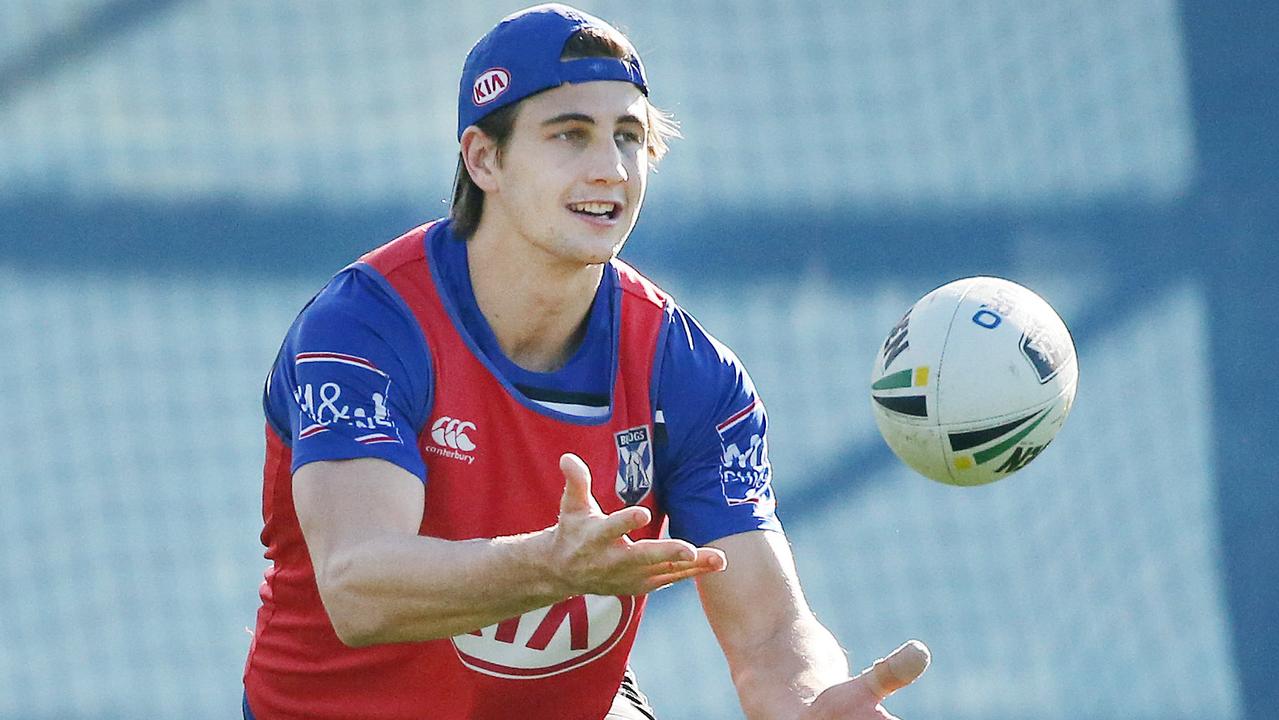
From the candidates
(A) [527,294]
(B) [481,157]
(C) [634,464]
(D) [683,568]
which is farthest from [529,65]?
(D) [683,568]

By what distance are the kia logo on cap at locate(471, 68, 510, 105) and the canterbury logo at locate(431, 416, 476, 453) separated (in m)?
0.65

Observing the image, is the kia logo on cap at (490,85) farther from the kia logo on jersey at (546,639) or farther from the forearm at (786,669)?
the forearm at (786,669)

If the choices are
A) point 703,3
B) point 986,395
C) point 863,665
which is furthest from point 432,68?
point 986,395

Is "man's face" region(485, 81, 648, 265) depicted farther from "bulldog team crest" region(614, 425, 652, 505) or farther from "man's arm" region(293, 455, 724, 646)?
"man's arm" region(293, 455, 724, 646)

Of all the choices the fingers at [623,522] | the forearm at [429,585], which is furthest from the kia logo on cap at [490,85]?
the fingers at [623,522]

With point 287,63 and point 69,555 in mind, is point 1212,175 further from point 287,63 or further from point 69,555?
point 69,555

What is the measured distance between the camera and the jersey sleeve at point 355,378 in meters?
3.22

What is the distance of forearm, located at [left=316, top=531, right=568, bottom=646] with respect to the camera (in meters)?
2.81

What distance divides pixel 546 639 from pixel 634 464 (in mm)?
394

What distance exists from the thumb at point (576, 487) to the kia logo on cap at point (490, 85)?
1.09m

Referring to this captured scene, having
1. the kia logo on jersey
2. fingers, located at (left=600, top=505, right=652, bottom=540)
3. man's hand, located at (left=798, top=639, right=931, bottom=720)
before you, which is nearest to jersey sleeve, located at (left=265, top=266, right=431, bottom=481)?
the kia logo on jersey

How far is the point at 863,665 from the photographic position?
6215 millimetres

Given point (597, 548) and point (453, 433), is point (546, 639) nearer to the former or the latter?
point (453, 433)

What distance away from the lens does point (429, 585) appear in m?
2.94
